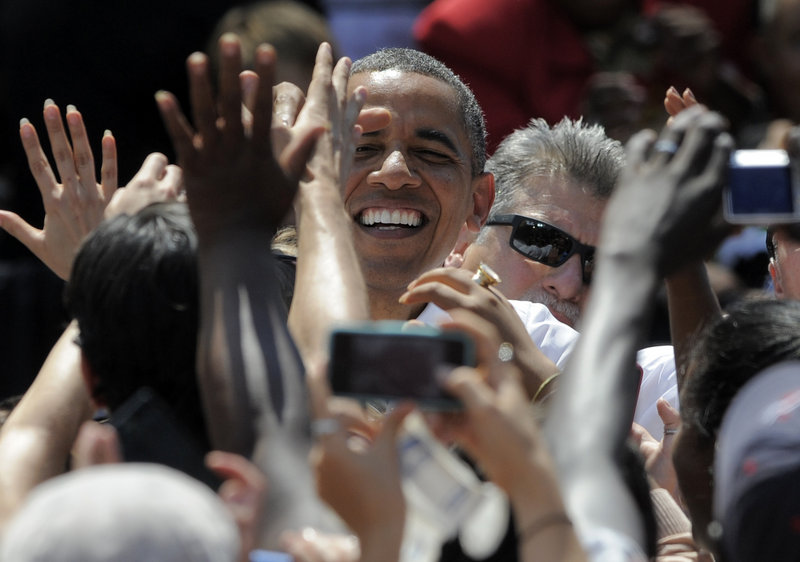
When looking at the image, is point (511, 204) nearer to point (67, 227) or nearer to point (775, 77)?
point (67, 227)

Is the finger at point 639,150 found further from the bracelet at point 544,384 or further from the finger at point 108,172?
the finger at point 108,172

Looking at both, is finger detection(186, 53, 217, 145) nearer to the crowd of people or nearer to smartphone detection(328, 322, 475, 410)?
the crowd of people

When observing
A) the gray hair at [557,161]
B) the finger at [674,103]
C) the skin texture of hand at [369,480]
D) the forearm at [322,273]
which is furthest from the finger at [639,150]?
the gray hair at [557,161]

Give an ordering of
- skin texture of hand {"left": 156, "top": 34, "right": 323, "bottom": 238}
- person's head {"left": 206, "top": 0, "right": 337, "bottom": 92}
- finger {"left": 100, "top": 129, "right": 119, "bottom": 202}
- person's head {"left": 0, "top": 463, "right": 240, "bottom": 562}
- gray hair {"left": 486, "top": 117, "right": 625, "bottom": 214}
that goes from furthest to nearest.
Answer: person's head {"left": 206, "top": 0, "right": 337, "bottom": 92}, gray hair {"left": 486, "top": 117, "right": 625, "bottom": 214}, finger {"left": 100, "top": 129, "right": 119, "bottom": 202}, skin texture of hand {"left": 156, "top": 34, "right": 323, "bottom": 238}, person's head {"left": 0, "top": 463, "right": 240, "bottom": 562}

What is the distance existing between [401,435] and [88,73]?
171 inches

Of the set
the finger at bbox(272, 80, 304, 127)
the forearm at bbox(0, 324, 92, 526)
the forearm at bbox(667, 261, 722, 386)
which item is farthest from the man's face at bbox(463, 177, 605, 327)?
the forearm at bbox(0, 324, 92, 526)

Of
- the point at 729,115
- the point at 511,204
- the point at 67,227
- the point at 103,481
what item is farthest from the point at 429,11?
the point at 103,481

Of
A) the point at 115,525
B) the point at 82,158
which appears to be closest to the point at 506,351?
the point at 82,158

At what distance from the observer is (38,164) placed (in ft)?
11.1

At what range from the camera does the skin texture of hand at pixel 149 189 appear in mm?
2882

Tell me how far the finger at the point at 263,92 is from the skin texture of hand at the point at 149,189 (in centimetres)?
58

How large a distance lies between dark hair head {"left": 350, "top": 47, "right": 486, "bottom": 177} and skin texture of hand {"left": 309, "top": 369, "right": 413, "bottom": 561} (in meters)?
2.23

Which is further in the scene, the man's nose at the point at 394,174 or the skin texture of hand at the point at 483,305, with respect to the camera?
the man's nose at the point at 394,174

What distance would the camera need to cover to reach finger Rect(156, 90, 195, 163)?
7.48 feet
